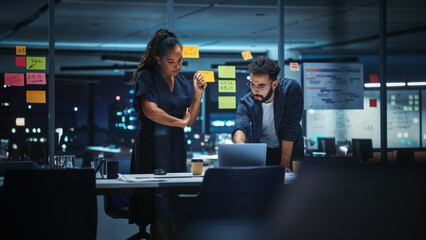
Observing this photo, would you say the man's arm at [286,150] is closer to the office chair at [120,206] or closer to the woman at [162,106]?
the woman at [162,106]

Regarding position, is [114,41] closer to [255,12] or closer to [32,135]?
[255,12]

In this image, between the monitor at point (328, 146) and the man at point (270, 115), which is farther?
the monitor at point (328, 146)

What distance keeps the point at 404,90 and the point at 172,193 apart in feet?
24.1

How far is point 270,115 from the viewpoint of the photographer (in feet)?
12.2

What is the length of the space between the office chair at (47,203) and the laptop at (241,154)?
2.72 ft

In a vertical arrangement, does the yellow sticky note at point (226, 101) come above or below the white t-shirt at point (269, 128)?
above

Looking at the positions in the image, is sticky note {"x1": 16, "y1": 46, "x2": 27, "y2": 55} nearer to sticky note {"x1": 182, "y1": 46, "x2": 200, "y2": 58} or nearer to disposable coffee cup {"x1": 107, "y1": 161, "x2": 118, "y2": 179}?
sticky note {"x1": 182, "y1": 46, "x2": 200, "y2": 58}

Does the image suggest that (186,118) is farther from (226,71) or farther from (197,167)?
(226,71)

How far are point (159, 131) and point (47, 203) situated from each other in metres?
1.01

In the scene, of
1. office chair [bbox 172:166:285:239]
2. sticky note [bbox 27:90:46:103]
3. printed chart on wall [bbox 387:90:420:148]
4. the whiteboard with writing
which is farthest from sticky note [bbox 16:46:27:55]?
printed chart on wall [bbox 387:90:420:148]

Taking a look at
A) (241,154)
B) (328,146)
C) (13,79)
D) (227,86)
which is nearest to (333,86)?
(227,86)

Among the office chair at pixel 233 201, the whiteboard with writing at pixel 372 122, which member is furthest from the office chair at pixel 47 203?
the whiteboard with writing at pixel 372 122

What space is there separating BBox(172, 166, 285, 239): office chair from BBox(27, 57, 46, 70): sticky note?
3034 mm

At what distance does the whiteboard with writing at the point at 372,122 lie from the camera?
8500 millimetres
